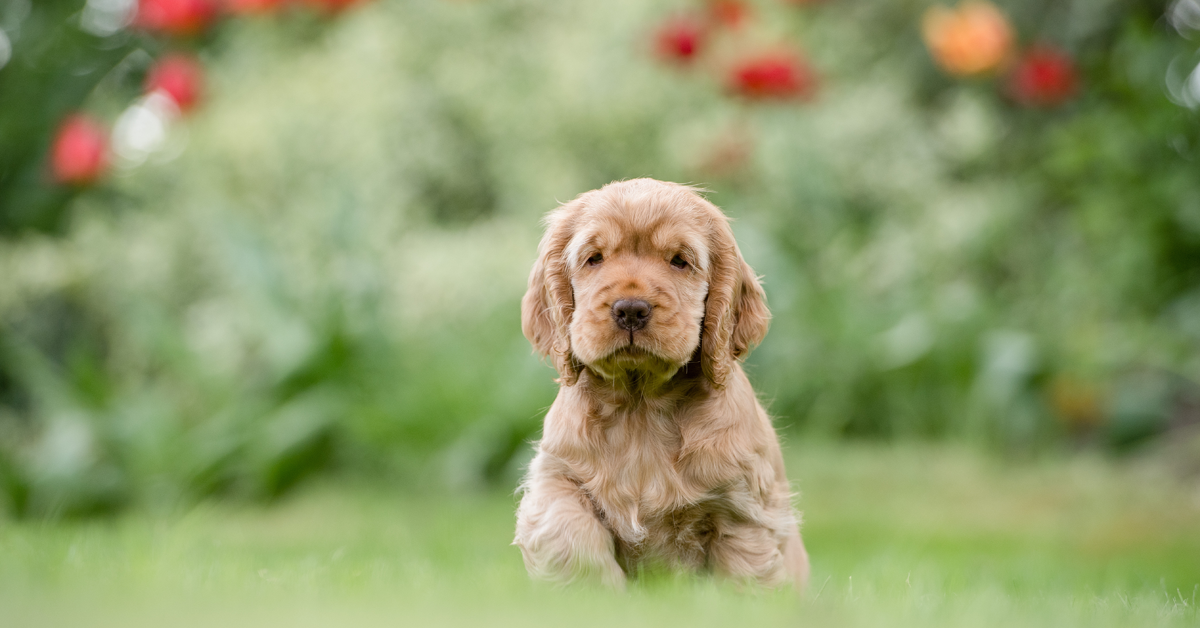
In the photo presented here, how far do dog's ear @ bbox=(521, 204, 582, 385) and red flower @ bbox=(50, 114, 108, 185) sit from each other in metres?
5.12

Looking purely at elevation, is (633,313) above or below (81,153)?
below

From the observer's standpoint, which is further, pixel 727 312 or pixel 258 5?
pixel 258 5

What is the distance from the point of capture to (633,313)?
267 cm

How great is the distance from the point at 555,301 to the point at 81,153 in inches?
209

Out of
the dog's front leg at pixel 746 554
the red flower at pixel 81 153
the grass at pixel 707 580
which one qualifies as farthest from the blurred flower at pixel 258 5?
the dog's front leg at pixel 746 554

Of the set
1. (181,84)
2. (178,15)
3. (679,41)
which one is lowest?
(181,84)

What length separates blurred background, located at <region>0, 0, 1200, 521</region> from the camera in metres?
5.79

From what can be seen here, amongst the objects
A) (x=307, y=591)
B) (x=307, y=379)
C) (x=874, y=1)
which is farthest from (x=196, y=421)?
(x=874, y=1)

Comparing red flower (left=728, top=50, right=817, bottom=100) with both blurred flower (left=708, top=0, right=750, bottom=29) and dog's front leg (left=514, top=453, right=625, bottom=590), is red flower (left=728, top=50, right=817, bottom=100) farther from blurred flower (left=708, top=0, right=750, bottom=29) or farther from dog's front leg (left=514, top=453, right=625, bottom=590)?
dog's front leg (left=514, top=453, right=625, bottom=590)

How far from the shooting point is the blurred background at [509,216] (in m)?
5.79

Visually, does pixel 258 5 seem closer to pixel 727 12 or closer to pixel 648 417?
pixel 727 12

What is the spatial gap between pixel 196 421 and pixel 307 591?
387cm

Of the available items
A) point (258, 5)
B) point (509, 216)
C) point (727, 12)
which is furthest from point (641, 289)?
point (509, 216)

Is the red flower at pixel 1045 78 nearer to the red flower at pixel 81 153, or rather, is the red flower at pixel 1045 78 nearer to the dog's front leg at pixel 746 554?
the dog's front leg at pixel 746 554
